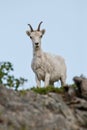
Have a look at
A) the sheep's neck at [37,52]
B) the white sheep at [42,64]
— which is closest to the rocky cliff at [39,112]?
the white sheep at [42,64]

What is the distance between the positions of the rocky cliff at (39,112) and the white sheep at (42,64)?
8294mm

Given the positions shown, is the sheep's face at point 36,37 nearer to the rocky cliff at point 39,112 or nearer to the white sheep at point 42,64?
the white sheep at point 42,64

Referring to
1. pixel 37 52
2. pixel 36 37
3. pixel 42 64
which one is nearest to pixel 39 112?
pixel 36 37

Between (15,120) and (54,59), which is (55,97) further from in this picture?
(54,59)

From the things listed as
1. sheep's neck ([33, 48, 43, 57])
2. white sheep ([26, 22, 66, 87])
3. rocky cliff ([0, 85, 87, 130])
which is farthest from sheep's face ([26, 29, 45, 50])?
rocky cliff ([0, 85, 87, 130])

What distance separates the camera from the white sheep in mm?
29281

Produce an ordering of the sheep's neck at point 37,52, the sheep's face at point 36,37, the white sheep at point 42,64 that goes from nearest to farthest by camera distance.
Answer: the sheep's face at point 36,37 → the white sheep at point 42,64 → the sheep's neck at point 37,52

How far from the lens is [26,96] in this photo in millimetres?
20188

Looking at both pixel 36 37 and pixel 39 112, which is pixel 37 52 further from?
pixel 39 112

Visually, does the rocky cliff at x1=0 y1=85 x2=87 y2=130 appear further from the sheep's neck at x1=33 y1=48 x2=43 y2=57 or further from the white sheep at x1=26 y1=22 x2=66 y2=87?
the sheep's neck at x1=33 y1=48 x2=43 y2=57

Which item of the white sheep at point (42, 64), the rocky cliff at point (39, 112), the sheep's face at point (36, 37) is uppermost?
the sheep's face at point (36, 37)

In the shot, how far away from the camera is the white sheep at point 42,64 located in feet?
96.1

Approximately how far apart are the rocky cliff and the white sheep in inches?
327

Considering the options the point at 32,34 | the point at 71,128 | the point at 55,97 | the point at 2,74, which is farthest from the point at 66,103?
the point at 2,74
